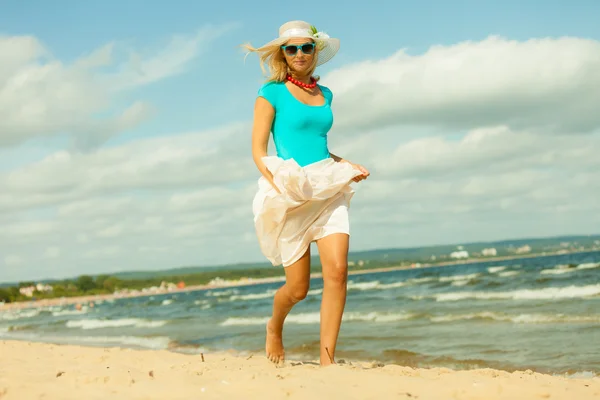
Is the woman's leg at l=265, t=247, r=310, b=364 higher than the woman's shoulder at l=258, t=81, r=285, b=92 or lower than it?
lower

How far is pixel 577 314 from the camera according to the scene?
10.8m

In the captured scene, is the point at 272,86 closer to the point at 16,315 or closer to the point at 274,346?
the point at 274,346

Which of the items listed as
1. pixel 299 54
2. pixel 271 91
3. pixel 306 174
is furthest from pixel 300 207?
pixel 299 54

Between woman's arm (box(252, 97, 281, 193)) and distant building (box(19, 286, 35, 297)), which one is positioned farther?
distant building (box(19, 286, 35, 297))

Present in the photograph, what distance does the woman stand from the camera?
4086mm

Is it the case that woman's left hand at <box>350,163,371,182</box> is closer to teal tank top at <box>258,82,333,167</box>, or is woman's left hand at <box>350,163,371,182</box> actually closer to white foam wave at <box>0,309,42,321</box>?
teal tank top at <box>258,82,333,167</box>

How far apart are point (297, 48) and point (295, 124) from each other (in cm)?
51

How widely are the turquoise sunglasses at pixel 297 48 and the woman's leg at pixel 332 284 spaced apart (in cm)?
125

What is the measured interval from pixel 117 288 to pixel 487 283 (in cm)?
7128

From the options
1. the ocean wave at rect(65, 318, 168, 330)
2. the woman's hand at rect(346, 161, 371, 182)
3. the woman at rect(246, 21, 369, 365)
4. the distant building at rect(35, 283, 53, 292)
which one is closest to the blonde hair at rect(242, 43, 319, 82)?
the woman at rect(246, 21, 369, 365)

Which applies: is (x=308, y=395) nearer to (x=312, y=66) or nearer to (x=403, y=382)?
(x=403, y=382)

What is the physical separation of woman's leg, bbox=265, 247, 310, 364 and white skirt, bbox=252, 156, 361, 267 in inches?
2.8

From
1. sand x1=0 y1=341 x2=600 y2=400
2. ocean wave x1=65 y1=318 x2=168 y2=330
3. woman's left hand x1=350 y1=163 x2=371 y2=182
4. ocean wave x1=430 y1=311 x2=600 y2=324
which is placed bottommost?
ocean wave x1=65 y1=318 x2=168 y2=330

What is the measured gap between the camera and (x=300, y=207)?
4133 millimetres
